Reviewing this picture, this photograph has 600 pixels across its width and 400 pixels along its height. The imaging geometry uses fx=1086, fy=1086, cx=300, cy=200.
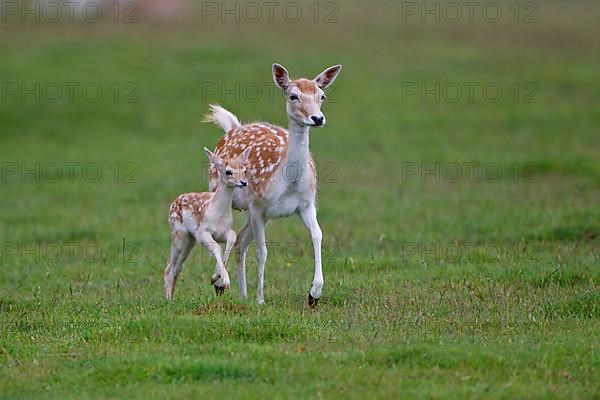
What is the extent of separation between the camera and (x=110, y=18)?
121 ft

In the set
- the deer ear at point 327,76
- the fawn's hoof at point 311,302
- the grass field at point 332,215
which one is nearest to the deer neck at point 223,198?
the grass field at point 332,215

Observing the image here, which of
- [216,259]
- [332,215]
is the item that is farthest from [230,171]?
[332,215]

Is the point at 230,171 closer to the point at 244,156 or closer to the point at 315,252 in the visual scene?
the point at 244,156

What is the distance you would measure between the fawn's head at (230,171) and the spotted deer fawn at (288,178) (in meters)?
0.24

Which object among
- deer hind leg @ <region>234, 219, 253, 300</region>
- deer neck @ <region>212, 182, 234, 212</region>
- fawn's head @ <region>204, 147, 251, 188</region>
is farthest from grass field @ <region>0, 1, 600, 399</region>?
fawn's head @ <region>204, 147, 251, 188</region>

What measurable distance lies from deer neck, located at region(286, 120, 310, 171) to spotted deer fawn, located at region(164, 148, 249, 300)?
50cm

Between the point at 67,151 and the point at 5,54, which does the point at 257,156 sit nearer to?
the point at 67,151

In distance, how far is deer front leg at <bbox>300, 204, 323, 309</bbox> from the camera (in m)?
10.0

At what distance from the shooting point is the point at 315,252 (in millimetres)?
10133

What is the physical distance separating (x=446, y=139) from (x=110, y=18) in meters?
17.2

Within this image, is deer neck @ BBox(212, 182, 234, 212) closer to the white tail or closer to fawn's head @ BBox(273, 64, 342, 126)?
fawn's head @ BBox(273, 64, 342, 126)

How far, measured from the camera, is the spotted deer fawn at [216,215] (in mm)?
10421

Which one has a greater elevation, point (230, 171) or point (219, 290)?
point (230, 171)

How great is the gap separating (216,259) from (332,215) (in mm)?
6488
